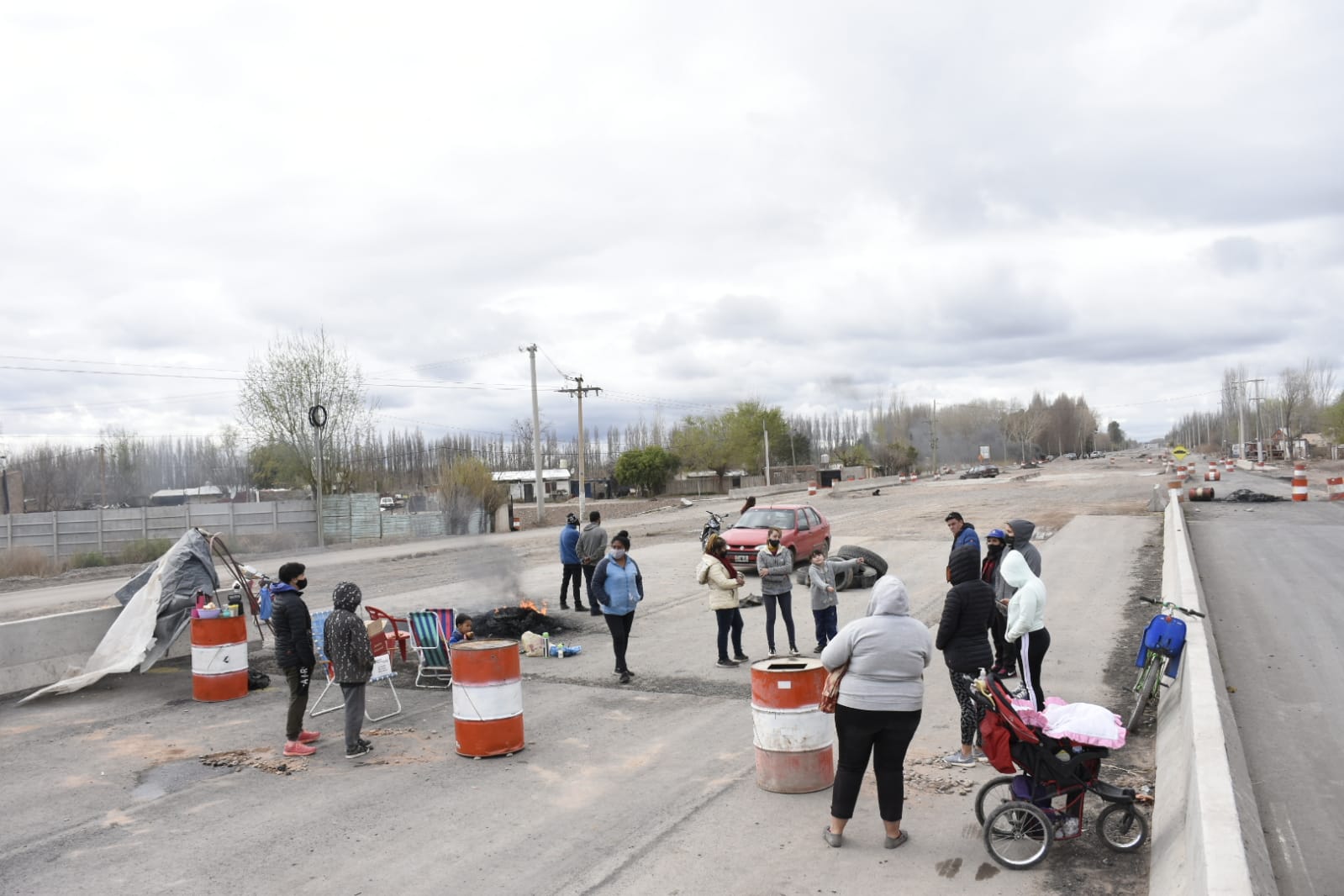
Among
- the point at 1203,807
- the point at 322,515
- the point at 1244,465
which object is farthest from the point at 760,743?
the point at 1244,465

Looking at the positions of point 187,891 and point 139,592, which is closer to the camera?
point 187,891

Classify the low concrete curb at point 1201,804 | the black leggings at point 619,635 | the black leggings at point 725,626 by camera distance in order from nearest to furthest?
the low concrete curb at point 1201,804
the black leggings at point 619,635
the black leggings at point 725,626

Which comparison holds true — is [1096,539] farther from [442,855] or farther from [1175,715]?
[442,855]

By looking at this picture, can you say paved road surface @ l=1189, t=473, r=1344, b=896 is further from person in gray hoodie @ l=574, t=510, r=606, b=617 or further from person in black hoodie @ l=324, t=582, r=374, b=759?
person in gray hoodie @ l=574, t=510, r=606, b=617

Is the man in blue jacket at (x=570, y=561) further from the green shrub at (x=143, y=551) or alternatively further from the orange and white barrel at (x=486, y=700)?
the green shrub at (x=143, y=551)

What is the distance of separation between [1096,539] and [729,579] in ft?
53.9

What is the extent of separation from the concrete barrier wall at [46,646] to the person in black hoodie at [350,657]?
560 cm

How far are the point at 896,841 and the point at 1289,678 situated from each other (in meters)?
6.63

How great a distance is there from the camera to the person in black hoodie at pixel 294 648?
789 centimetres

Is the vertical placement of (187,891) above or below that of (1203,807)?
below

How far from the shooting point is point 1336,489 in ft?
111

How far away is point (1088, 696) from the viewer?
878 centimetres

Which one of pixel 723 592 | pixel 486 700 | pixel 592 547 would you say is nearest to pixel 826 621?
pixel 723 592

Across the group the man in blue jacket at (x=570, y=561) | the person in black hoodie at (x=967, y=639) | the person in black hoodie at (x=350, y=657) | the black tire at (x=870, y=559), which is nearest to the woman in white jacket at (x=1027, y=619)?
the person in black hoodie at (x=967, y=639)
